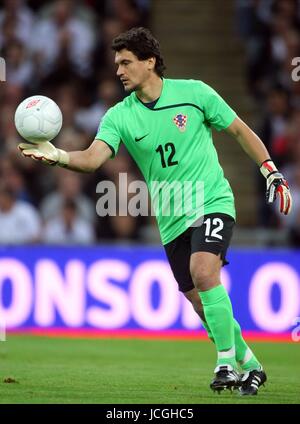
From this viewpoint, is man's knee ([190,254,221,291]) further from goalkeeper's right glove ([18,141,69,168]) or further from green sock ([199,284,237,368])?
goalkeeper's right glove ([18,141,69,168])

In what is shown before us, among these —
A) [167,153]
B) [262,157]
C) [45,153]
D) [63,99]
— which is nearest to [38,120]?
[45,153]

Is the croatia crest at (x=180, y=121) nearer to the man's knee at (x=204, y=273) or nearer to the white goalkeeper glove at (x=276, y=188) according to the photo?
the white goalkeeper glove at (x=276, y=188)

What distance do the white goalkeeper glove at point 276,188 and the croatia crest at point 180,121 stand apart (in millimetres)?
614

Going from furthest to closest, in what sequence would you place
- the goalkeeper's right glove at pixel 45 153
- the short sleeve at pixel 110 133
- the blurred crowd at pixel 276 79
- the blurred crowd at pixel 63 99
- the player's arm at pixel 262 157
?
the blurred crowd at pixel 276 79 < the blurred crowd at pixel 63 99 < the short sleeve at pixel 110 133 < the player's arm at pixel 262 157 < the goalkeeper's right glove at pixel 45 153

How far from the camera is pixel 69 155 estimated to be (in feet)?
23.8

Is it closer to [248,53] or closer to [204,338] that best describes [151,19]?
[248,53]

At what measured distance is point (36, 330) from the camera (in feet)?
41.4

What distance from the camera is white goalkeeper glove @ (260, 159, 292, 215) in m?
7.43

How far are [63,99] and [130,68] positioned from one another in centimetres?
713

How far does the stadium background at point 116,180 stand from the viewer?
41.2ft

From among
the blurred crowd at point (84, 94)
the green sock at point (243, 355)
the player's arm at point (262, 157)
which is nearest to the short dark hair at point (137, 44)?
the player's arm at point (262, 157)

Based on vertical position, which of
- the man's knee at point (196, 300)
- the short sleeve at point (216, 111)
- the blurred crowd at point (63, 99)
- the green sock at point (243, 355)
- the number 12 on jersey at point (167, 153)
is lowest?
the green sock at point (243, 355)

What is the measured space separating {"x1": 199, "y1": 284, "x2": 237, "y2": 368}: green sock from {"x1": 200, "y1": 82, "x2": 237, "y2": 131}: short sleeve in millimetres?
1197
